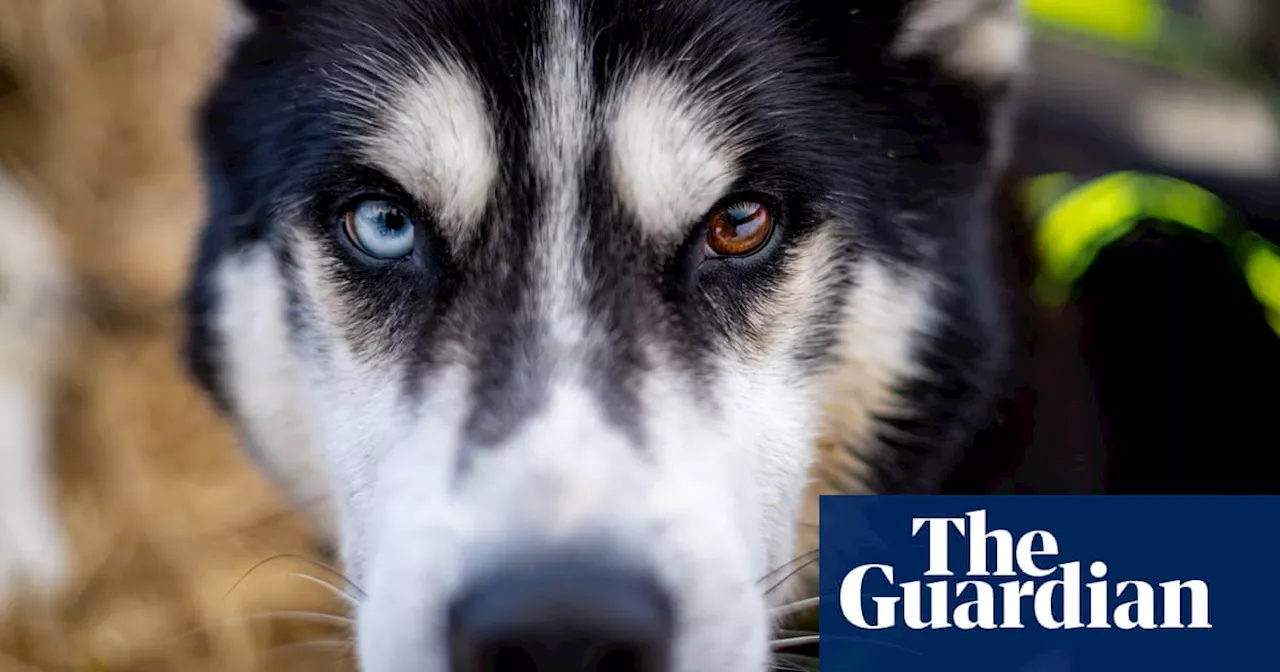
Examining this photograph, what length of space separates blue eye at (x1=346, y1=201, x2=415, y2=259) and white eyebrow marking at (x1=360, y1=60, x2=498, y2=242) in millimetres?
49

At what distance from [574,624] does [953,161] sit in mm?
744

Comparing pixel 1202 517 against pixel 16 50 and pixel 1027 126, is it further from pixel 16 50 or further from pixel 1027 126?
pixel 16 50

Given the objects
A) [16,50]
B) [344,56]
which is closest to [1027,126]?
[344,56]

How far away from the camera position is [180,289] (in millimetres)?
2191

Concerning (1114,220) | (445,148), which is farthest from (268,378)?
(1114,220)

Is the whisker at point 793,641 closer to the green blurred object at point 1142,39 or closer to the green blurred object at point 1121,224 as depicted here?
the green blurred object at point 1121,224

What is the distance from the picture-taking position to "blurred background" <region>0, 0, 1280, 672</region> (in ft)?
4.91

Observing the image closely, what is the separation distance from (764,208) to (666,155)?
134 mm

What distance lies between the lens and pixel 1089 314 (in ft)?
5.11

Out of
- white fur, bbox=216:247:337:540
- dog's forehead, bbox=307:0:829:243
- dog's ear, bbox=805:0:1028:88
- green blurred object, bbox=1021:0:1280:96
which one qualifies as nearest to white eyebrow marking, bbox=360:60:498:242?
dog's forehead, bbox=307:0:829:243

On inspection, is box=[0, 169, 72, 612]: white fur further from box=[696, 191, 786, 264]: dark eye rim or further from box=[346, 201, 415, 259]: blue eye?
box=[696, 191, 786, 264]: dark eye rim

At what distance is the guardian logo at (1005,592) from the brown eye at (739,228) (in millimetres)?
396

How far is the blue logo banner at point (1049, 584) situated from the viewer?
133 centimetres

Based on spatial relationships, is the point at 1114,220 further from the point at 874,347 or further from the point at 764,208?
the point at 764,208
